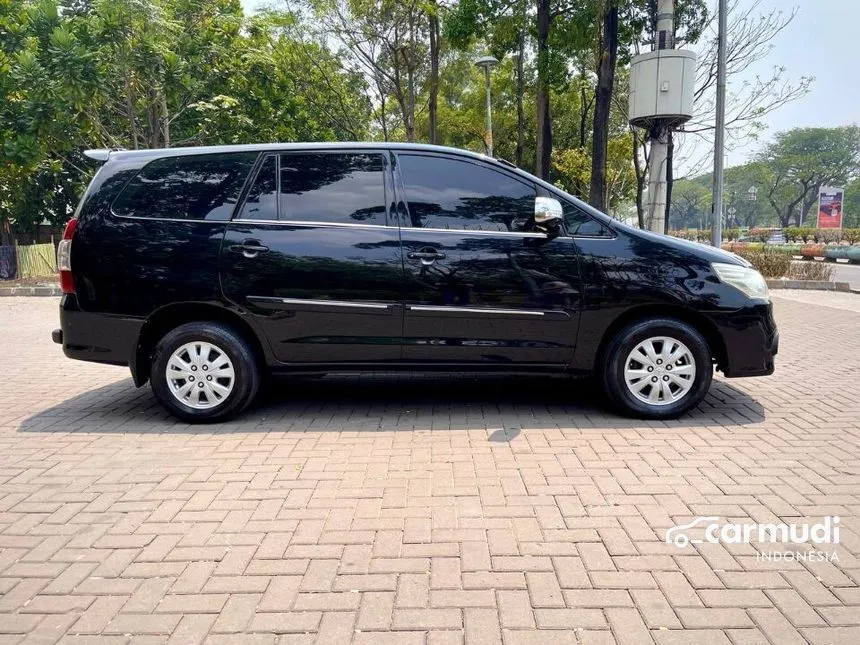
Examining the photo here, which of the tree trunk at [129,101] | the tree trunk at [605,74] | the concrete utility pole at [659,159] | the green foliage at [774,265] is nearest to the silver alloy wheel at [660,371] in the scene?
the concrete utility pole at [659,159]

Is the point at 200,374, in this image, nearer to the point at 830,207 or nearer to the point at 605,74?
the point at 605,74

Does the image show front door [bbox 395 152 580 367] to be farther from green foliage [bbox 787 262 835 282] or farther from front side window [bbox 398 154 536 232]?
green foliage [bbox 787 262 835 282]

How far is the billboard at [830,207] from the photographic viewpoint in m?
36.7

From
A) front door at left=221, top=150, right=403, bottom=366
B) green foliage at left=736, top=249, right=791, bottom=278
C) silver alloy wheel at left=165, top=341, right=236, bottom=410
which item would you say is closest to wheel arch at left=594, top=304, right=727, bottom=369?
front door at left=221, top=150, right=403, bottom=366

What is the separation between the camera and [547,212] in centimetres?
459

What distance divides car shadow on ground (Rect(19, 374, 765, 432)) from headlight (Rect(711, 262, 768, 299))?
0.95m

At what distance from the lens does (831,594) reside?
8.63 ft

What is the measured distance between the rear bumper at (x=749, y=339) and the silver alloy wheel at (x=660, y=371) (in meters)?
0.31

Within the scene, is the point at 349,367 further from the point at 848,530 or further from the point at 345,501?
the point at 848,530

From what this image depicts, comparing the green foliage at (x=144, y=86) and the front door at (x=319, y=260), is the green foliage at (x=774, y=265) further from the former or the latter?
the front door at (x=319, y=260)

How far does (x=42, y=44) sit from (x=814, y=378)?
1785cm

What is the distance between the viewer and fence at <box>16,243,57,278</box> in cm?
1869

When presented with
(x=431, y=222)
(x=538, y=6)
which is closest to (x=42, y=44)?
(x=538, y=6)

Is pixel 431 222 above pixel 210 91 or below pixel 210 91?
below
